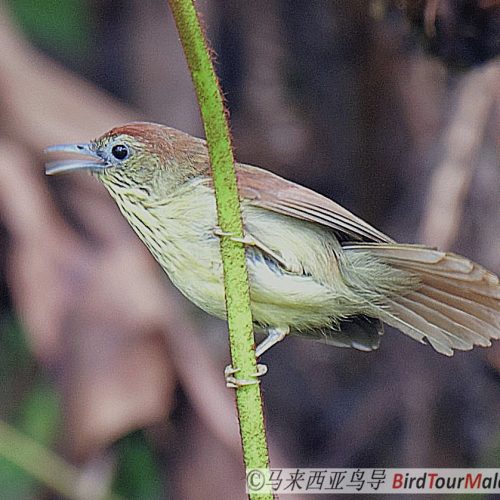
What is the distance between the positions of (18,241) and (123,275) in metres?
0.26

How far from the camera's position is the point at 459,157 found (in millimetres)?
2658

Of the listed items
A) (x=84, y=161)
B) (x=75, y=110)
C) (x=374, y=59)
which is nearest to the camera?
(x=84, y=161)

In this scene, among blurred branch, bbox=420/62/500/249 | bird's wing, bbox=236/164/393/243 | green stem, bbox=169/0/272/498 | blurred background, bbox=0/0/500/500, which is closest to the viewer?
green stem, bbox=169/0/272/498

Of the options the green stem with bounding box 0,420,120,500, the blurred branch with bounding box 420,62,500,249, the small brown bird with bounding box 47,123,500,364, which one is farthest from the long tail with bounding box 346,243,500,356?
the green stem with bounding box 0,420,120,500

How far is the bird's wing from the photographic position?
4.06 feet

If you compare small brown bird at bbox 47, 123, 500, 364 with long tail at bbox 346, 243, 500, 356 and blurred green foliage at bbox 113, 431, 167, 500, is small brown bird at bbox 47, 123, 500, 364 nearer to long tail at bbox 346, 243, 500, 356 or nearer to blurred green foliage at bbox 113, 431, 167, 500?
long tail at bbox 346, 243, 500, 356

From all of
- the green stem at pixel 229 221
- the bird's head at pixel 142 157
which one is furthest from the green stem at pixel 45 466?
the green stem at pixel 229 221

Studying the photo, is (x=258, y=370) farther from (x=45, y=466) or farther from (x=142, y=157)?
(x=45, y=466)

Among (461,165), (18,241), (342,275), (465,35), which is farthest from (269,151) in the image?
(342,275)

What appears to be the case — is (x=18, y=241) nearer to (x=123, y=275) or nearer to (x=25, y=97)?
(x=123, y=275)

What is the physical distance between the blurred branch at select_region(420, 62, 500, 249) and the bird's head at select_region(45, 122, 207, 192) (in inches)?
52.0

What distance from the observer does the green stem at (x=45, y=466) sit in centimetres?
249

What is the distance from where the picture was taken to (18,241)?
96.8 inches

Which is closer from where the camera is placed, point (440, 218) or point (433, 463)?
point (440, 218)
